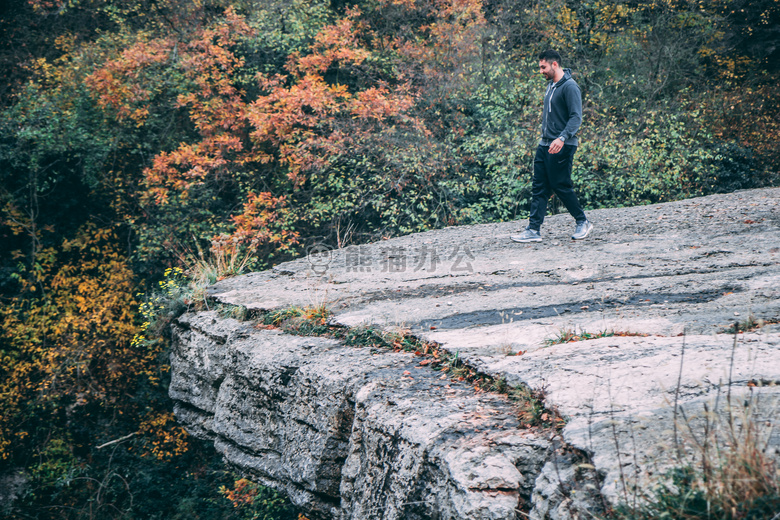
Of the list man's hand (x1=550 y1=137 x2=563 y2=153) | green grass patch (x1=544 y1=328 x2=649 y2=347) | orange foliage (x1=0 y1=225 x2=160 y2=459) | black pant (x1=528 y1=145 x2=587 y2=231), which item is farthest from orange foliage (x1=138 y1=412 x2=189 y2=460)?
green grass patch (x1=544 y1=328 x2=649 y2=347)

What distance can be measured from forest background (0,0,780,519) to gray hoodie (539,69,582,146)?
4333 millimetres

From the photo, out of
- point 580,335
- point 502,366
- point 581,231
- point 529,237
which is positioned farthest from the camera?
point 529,237

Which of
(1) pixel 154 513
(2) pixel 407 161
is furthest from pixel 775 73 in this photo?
(1) pixel 154 513

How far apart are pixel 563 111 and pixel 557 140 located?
0.36 metres

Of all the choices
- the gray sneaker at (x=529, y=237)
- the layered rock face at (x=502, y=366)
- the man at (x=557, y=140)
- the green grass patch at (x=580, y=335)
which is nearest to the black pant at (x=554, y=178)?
the man at (x=557, y=140)

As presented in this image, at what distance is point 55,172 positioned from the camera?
437 inches

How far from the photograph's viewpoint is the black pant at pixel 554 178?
5.42 meters

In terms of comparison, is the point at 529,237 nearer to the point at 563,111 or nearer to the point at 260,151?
the point at 563,111

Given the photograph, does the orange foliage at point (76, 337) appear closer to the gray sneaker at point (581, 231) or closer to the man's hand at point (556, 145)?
the gray sneaker at point (581, 231)

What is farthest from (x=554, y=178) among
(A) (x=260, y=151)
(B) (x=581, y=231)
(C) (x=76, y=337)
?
(C) (x=76, y=337)

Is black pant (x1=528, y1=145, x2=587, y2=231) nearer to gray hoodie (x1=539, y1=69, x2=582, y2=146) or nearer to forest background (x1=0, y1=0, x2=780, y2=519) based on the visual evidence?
gray hoodie (x1=539, y1=69, x2=582, y2=146)

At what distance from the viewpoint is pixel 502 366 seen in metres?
2.96

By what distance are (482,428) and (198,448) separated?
388 inches

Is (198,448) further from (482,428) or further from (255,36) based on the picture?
(482,428)
